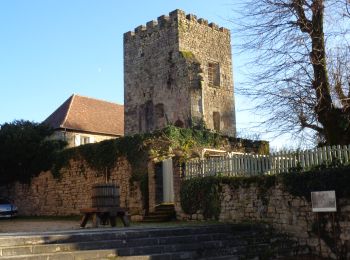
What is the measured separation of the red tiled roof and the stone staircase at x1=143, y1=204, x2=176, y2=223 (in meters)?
17.2

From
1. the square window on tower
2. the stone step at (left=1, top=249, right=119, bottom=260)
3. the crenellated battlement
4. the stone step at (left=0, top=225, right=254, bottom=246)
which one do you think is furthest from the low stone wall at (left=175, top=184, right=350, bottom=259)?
the crenellated battlement

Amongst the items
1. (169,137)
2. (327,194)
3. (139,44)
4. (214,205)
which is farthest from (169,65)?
(327,194)

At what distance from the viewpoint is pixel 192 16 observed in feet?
96.3

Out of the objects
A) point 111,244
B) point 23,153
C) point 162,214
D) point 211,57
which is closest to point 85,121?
point 23,153

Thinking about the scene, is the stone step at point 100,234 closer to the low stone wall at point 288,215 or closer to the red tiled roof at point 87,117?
the low stone wall at point 288,215

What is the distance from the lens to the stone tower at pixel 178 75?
27844 mm

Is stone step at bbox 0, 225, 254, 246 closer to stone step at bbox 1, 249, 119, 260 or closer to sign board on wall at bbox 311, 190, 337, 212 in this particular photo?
stone step at bbox 1, 249, 119, 260

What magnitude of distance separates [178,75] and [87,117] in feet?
36.2

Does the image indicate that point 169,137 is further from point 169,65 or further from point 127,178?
point 169,65

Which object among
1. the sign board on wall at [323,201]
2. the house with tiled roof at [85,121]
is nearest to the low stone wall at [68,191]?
the house with tiled roof at [85,121]

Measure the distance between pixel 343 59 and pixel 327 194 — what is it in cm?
406

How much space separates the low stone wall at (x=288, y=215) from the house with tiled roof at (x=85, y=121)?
19787 mm

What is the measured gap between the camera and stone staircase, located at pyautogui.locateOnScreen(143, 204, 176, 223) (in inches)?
666

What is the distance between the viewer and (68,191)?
2412cm
